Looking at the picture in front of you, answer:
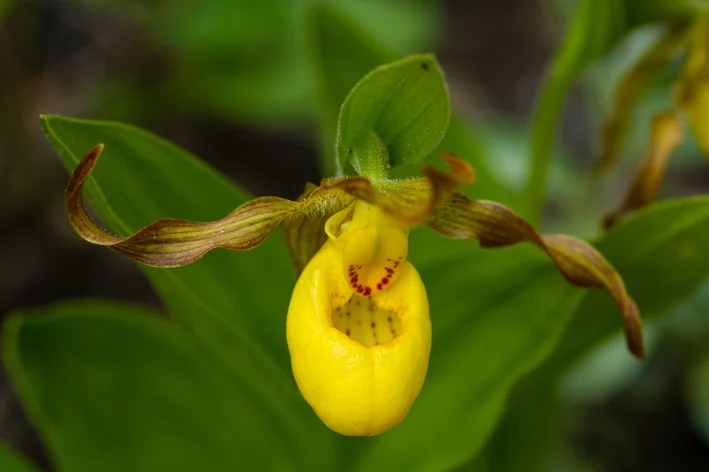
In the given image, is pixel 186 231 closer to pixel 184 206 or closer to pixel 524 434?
pixel 184 206

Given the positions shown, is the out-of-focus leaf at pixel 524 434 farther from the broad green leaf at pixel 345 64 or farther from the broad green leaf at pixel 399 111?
the broad green leaf at pixel 399 111

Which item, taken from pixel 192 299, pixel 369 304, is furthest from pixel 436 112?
pixel 192 299

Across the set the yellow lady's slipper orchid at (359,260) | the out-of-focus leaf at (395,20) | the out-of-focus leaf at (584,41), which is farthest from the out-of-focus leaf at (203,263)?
the out-of-focus leaf at (395,20)

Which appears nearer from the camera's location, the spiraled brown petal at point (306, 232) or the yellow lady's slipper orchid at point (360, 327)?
the yellow lady's slipper orchid at point (360, 327)

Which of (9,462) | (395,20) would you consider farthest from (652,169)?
(395,20)

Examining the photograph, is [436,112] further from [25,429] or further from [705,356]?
[25,429]
